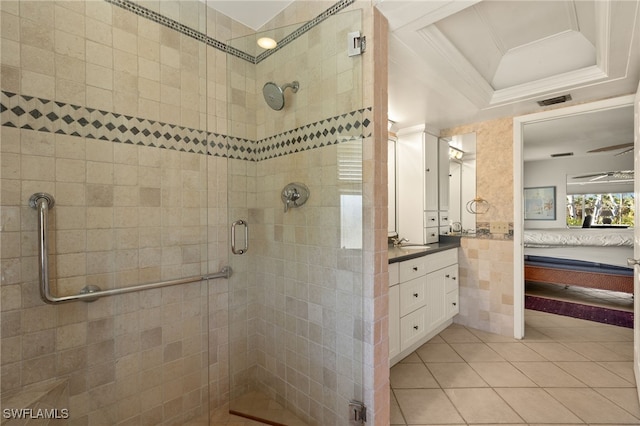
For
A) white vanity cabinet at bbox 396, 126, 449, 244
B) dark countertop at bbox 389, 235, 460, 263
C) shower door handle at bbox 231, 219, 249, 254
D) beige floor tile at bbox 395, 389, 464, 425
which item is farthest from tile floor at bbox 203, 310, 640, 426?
white vanity cabinet at bbox 396, 126, 449, 244

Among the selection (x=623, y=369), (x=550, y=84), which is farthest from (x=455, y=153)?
(x=623, y=369)

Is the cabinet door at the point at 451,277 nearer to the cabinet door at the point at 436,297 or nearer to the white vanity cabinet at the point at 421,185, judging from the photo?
the cabinet door at the point at 436,297

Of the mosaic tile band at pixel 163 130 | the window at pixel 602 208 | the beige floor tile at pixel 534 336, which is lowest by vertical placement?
the beige floor tile at pixel 534 336

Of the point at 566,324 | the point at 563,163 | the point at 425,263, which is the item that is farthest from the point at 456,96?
the point at 563,163

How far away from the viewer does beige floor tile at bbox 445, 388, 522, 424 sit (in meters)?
1.59

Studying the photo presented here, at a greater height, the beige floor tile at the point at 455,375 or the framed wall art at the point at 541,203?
the framed wall art at the point at 541,203

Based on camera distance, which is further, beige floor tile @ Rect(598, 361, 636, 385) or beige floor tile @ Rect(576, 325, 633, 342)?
beige floor tile @ Rect(576, 325, 633, 342)

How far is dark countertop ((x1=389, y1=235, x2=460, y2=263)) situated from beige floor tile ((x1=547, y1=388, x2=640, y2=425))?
3.92 ft

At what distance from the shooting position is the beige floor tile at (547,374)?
6.25 feet

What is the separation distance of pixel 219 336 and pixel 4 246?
3.54ft

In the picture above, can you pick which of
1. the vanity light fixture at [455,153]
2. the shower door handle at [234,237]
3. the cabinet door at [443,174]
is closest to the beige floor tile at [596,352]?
the cabinet door at [443,174]

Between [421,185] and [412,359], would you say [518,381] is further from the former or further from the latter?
[421,185]

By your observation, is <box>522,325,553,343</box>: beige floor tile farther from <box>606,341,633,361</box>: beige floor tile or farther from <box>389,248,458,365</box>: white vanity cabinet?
<box>389,248,458,365</box>: white vanity cabinet

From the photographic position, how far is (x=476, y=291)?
284 cm
